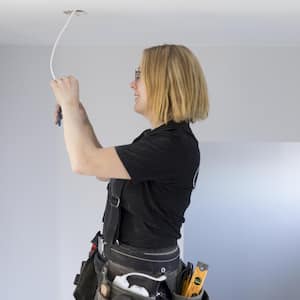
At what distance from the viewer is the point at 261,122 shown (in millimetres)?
2059

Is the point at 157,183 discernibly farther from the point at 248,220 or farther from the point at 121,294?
the point at 248,220

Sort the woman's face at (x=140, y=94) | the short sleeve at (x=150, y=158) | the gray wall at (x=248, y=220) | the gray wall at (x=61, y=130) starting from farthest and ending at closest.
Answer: the gray wall at (x=248, y=220) < the gray wall at (x=61, y=130) < the woman's face at (x=140, y=94) < the short sleeve at (x=150, y=158)

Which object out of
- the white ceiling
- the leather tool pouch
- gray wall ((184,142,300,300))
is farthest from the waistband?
gray wall ((184,142,300,300))

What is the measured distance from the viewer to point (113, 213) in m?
1.26

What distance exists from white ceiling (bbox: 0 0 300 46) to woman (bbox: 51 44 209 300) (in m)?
0.21

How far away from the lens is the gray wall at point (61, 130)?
203cm

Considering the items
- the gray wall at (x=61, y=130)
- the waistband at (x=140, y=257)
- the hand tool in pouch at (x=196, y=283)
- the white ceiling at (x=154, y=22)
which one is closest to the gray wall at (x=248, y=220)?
the gray wall at (x=61, y=130)

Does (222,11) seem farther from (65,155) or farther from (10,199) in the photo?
(10,199)

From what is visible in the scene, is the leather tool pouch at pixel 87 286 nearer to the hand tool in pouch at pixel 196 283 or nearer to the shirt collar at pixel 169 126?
the hand tool in pouch at pixel 196 283

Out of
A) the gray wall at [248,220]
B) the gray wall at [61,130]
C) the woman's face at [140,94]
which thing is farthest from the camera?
the gray wall at [248,220]

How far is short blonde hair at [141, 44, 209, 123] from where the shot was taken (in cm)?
125

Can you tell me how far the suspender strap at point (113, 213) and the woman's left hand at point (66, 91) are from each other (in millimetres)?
235

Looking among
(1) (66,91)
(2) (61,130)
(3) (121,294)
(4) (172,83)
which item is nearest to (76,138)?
(1) (66,91)

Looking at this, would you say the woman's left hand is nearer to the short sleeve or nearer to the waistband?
the short sleeve
